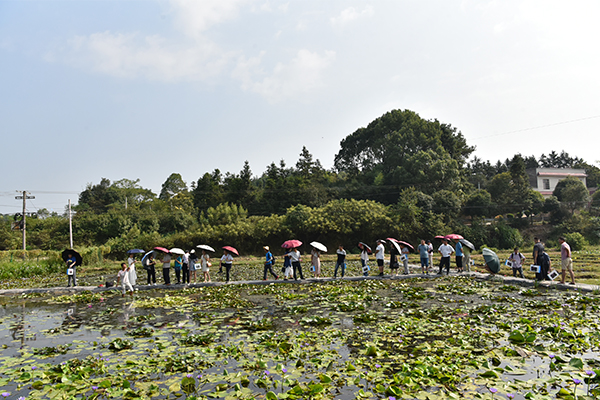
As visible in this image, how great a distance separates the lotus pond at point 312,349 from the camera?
507 centimetres

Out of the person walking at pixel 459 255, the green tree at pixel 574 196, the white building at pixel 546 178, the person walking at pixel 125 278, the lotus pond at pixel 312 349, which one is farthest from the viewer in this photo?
the white building at pixel 546 178

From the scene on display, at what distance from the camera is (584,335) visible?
6.95 metres

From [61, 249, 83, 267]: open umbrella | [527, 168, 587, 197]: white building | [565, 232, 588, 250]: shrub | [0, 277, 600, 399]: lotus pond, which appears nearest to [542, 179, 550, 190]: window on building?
[527, 168, 587, 197]: white building

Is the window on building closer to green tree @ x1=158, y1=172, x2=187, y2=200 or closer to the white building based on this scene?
the white building

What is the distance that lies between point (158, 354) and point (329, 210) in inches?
1238

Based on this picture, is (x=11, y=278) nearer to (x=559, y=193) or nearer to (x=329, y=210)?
(x=329, y=210)

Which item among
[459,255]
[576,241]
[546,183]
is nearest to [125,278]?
[459,255]

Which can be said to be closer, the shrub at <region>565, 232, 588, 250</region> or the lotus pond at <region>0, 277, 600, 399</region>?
the lotus pond at <region>0, 277, 600, 399</region>

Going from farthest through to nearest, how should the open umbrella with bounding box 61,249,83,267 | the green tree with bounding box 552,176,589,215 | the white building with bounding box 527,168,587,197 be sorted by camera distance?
the white building with bounding box 527,168,587,197 → the green tree with bounding box 552,176,589,215 → the open umbrella with bounding box 61,249,83,267

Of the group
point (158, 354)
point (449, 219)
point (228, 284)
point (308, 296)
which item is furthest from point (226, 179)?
point (158, 354)

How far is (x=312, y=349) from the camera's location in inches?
262

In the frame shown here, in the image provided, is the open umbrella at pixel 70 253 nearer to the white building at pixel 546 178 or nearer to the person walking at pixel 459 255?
the person walking at pixel 459 255

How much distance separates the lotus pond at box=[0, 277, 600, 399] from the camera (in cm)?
507

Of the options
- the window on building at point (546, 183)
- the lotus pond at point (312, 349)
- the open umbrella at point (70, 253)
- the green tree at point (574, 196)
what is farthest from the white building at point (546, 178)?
the open umbrella at point (70, 253)
